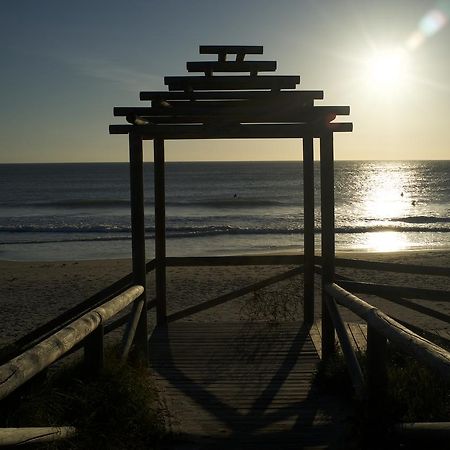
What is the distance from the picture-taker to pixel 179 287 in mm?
14805

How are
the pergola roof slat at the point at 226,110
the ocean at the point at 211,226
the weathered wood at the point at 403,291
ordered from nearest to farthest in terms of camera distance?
the weathered wood at the point at 403,291 < the pergola roof slat at the point at 226,110 < the ocean at the point at 211,226

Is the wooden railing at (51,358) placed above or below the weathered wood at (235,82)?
below

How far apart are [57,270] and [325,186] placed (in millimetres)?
13730

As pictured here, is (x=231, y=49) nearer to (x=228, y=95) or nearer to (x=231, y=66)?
(x=231, y=66)

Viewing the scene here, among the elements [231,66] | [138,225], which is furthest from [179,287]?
[231,66]

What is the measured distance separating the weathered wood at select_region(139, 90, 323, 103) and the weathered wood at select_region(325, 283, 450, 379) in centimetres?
231

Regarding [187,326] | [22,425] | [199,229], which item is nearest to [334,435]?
[22,425]

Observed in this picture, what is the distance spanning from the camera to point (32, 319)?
38.4ft

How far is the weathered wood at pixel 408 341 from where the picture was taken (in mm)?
3002

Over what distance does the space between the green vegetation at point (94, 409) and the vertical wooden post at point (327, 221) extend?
2.10 m

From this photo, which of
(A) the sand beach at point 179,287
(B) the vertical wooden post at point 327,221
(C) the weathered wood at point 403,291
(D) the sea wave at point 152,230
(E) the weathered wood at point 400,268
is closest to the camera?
(C) the weathered wood at point 403,291

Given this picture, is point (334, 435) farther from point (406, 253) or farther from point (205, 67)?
point (406, 253)

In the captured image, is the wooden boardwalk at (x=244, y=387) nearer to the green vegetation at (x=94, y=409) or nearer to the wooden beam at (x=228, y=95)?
the green vegetation at (x=94, y=409)

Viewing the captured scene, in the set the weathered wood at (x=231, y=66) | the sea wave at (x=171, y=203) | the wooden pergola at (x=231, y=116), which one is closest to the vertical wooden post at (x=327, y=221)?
the wooden pergola at (x=231, y=116)
